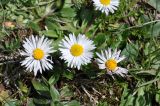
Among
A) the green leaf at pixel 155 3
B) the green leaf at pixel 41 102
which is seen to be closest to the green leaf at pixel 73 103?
the green leaf at pixel 41 102

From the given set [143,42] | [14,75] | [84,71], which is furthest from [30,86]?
[143,42]

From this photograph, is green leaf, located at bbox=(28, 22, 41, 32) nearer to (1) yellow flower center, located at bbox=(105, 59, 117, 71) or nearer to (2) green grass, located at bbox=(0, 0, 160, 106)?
(2) green grass, located at bbox=(0, 0, 160, 106)

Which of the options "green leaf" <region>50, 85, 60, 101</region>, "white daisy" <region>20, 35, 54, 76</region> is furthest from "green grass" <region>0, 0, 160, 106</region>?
"white daisy" <region>20, 35, 54, 76</region>

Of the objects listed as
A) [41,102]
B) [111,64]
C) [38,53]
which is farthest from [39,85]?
[111,64]

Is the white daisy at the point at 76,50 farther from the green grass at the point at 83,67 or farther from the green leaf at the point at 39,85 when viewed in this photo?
the green leaf at the point at 39,85

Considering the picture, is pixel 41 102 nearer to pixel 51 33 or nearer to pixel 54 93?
pixel 54 93
